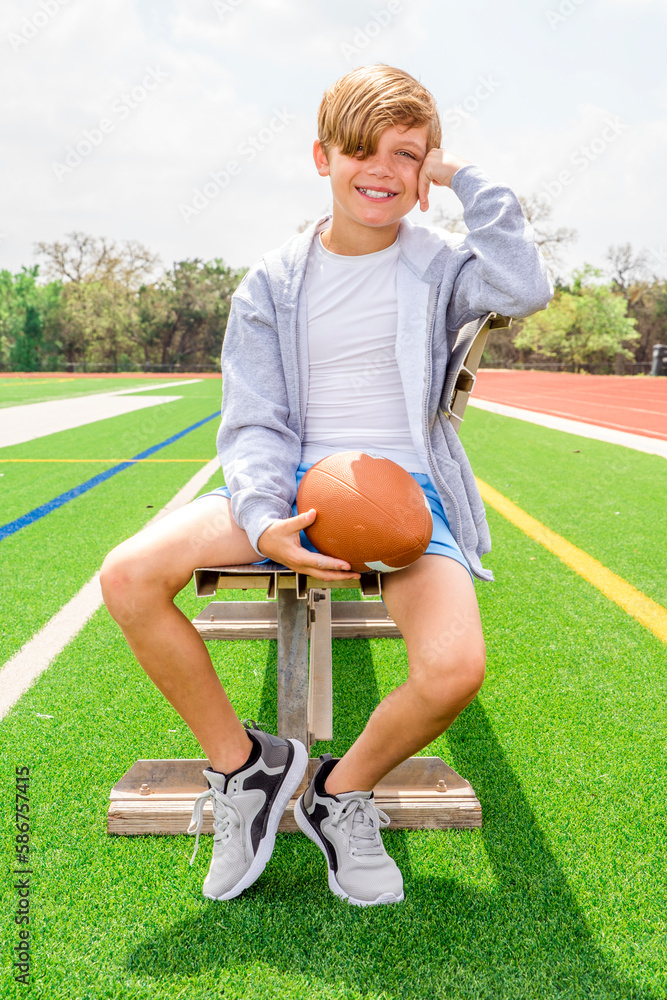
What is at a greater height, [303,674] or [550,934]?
[303,674]

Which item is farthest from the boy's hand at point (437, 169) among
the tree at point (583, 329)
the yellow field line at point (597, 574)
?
the tree at point (583, 329)

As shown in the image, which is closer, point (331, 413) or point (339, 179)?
point (339, 179)

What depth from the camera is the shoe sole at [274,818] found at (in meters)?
1.81

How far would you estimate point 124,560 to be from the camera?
1.85m

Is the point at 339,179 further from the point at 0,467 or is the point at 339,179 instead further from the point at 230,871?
the point at 0,467

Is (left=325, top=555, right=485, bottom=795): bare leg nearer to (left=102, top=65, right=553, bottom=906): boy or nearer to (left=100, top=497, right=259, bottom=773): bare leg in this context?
A: (left=102, top=65, right=553, bottom=906): boy

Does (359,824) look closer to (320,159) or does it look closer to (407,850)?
(407,850)

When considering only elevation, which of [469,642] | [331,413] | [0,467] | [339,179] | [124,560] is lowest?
[0,467]

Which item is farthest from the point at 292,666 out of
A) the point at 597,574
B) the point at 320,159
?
the point at 597,574

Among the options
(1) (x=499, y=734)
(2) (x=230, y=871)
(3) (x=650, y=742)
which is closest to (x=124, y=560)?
(2) (x=230, y=871)

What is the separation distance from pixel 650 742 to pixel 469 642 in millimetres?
Result: 1157

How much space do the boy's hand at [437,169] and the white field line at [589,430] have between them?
7.30m

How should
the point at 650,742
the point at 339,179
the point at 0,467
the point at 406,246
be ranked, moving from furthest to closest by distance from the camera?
the point at 0,467 → the point at 650,742 → the point at 406,246 → the point at 339,179

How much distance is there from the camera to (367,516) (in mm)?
1830
